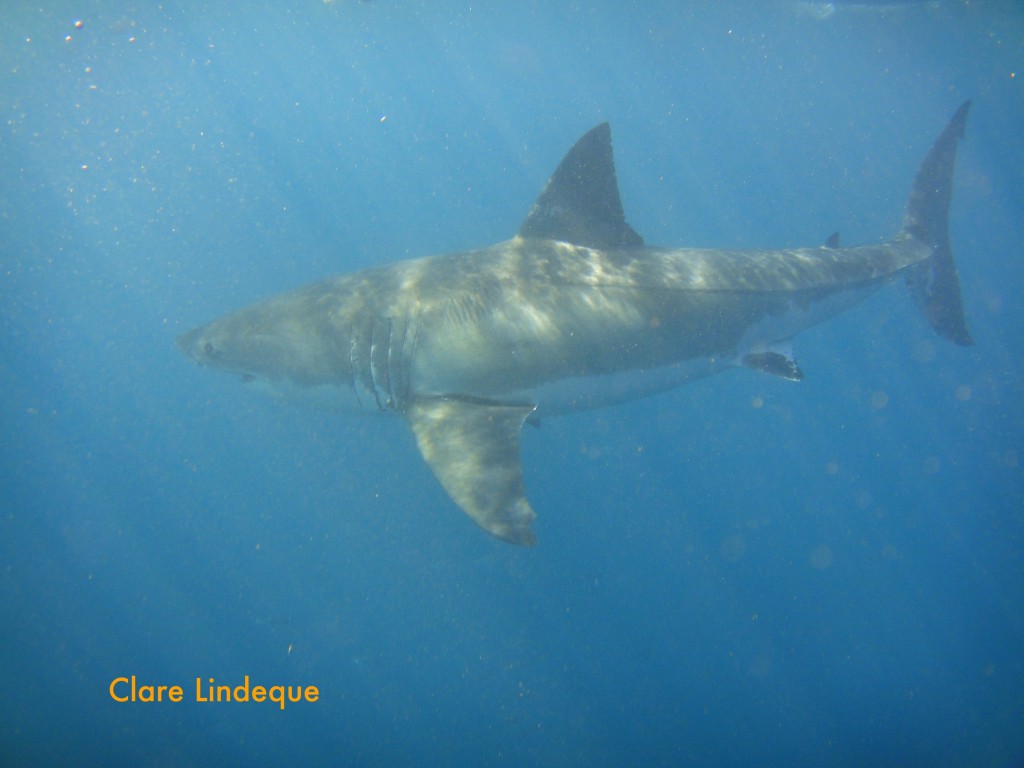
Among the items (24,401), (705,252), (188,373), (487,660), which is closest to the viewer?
(705,252)

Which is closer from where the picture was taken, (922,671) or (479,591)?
(479,591)

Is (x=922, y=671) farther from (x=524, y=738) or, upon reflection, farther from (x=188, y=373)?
(x=188, y=373)

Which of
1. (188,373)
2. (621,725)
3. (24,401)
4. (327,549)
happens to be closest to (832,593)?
(621,725)

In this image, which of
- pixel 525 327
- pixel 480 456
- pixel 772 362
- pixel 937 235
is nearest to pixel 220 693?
pixel 480 456

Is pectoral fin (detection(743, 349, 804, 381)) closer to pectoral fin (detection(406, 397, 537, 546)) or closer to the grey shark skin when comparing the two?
the grey shark skin

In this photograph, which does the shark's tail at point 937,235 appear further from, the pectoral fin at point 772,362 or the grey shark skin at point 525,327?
the pectoral fin at point 772,362

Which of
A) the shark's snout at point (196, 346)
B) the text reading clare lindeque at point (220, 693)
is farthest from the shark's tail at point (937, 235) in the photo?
the text reading clare lindeque at point (220, 693)

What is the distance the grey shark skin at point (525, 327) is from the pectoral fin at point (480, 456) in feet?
0.06

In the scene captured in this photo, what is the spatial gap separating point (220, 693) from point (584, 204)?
1305cm

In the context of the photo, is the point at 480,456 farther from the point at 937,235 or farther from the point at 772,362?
the point at 937,235

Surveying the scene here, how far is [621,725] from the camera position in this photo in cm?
1115

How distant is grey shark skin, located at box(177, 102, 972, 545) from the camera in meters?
5.19

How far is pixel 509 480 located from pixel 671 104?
260 ft

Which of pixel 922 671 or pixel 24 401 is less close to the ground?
pixel 24 401
